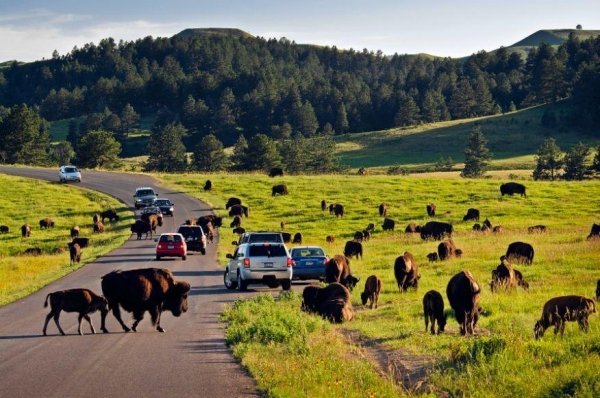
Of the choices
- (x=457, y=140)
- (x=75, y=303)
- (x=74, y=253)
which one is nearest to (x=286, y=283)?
(x=75, y=303)

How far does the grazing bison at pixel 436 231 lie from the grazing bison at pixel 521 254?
15.5 metres

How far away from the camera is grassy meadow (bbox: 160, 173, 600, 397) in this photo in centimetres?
1284

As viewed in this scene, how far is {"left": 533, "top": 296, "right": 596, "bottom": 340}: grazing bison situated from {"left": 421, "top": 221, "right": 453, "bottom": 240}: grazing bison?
103ft

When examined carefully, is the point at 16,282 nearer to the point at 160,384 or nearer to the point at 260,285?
the point at 260,285

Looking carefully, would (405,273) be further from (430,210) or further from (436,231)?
(430,210)

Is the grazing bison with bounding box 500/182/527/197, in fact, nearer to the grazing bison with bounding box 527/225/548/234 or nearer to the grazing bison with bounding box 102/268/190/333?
the grazing bison with bounding box 527/225/548/234

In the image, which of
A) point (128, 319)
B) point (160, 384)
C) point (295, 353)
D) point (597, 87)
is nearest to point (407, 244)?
point (128, 319)

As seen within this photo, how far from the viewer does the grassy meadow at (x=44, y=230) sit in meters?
36.7

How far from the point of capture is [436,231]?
48281mm

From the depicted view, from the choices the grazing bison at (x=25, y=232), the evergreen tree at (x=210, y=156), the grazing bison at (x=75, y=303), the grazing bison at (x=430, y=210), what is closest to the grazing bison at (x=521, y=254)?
the grazing bison at (x=75, y=303)

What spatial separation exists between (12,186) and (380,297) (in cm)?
6934

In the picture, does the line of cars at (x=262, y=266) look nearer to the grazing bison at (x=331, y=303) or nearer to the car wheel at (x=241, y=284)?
the car wheel at (x=241, y=284)

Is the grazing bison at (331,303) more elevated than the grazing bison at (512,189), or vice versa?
the grazing bison at (331,303)

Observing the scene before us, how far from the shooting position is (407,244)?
4553cm
